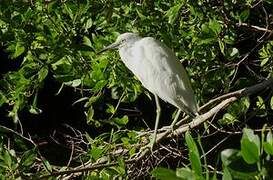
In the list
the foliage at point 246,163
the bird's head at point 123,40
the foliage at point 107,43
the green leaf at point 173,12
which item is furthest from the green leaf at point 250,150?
the bird's head at point 123,40

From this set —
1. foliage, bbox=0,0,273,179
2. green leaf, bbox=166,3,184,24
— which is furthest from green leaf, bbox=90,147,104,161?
green leaf, bbox=166,3,184,24

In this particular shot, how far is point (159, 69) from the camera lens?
190 cm

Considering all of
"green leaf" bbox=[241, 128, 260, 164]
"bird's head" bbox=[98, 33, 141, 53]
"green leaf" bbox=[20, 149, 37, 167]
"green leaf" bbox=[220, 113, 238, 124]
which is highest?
"green leaf" bbox=[241, 128, 260, 164]

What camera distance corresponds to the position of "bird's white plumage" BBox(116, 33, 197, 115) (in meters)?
1.80

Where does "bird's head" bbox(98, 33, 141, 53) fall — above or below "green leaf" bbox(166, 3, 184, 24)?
below

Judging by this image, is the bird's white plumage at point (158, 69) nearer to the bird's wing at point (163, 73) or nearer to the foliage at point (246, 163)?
the bird's wing at point (163, 73)

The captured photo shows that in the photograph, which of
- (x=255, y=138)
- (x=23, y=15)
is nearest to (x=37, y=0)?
(x=23, y=15)

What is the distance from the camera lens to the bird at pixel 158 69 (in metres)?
1.80

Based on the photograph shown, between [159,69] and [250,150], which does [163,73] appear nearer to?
[159,69]

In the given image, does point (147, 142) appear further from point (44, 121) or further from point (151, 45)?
point (44, 121)

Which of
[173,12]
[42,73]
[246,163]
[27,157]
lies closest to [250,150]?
[246,163]

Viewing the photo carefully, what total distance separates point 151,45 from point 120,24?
0.14m

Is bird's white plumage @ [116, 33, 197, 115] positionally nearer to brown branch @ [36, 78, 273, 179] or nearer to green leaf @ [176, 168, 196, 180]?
brown branch @ [36, 78, 273, 179]

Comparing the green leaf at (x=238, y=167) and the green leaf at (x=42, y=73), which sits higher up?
the green leaf at (x=238, y=167)
